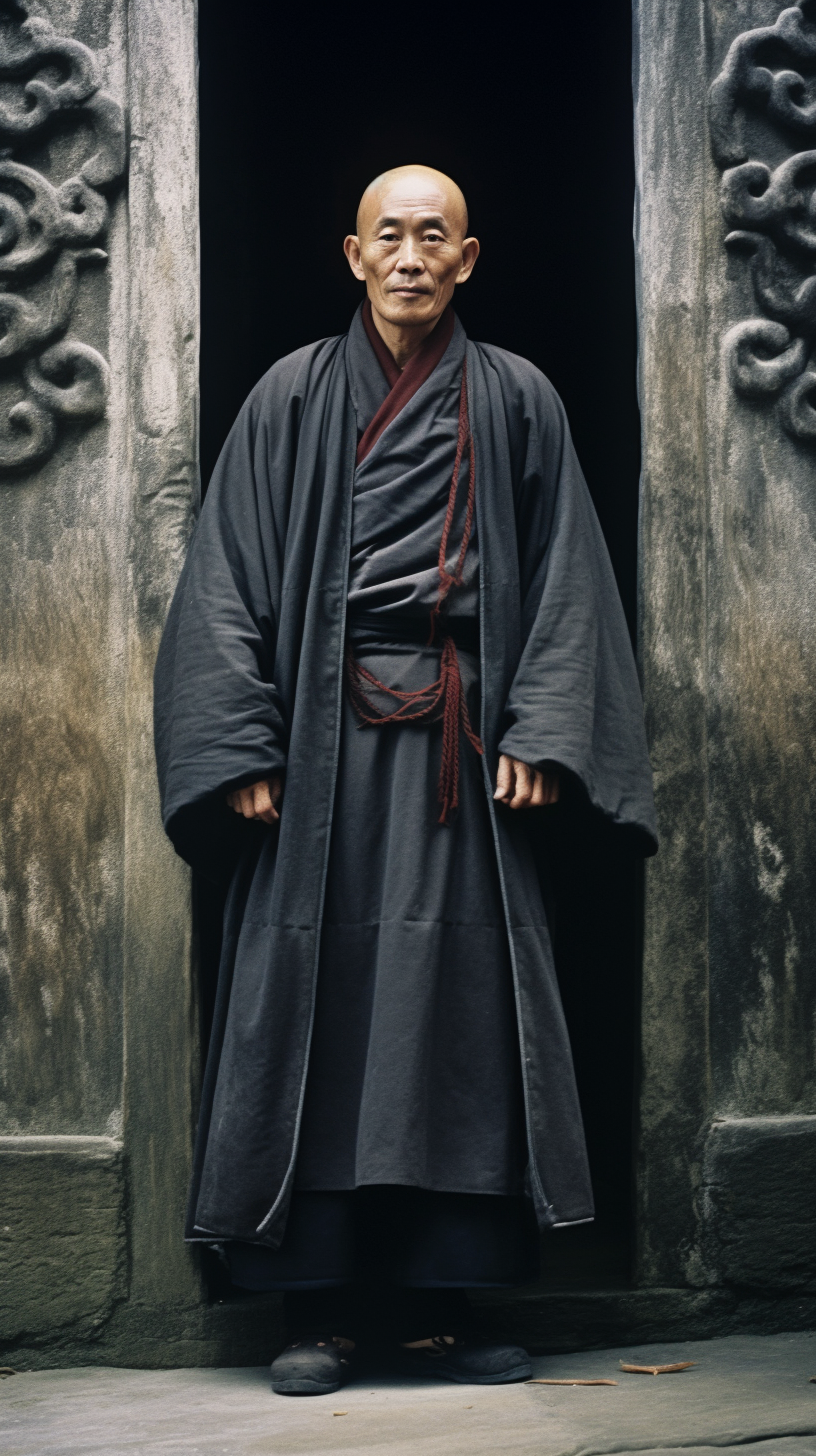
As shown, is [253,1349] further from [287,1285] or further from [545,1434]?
[545,1434]

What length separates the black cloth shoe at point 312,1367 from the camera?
9.03 ft

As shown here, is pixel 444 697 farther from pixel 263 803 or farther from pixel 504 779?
pixel 263 803

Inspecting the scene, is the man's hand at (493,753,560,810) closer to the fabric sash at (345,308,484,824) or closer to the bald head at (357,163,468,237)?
the fabric sash at (345,308,484,824)

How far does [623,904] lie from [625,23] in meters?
2.22

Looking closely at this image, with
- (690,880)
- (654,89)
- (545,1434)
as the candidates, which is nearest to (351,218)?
(654,89)

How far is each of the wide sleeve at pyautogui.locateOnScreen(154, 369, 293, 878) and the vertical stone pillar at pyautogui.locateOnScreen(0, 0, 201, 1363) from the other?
16 centimetres

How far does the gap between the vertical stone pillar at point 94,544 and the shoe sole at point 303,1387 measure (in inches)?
14.6

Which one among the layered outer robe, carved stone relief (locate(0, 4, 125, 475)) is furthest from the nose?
carved stone relief (locate(0, 4, 125, 475))

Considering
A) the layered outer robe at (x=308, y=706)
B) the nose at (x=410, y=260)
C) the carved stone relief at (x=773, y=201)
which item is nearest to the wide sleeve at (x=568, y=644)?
the layered outer robe at (x=308, y=706)

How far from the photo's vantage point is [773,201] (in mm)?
3242

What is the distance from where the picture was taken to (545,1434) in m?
2.51

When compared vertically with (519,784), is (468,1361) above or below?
below

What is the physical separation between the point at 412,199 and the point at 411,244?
86mm

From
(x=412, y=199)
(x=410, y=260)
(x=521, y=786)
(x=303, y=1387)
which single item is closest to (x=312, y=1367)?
(x=303, y=1387)
